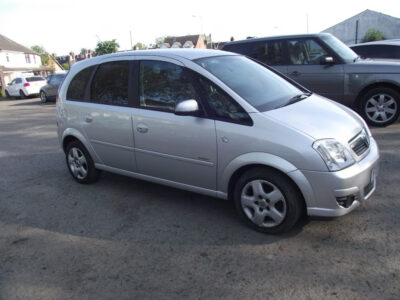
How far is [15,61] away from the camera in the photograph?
4903cm

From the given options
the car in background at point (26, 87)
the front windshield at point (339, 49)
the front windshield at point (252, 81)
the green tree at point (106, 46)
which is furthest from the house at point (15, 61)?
the front windshield at point (252, 81)

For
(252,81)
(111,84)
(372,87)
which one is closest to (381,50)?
(372,87)

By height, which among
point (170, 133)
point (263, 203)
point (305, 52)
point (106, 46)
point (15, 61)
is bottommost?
point (263, 203)

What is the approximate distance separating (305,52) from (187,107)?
190 inches

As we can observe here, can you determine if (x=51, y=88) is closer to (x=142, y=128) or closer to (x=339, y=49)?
(x=339, y=49)

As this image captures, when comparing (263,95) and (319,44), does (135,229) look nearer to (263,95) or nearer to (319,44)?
(263,95)

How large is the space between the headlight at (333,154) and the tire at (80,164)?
316 centimetres

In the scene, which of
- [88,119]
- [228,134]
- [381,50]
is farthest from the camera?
[381,50]

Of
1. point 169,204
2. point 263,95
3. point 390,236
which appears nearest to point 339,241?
point 390,236

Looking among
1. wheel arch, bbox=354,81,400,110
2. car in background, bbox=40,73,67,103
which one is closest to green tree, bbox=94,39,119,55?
car in background, bbox=40,73,67,103

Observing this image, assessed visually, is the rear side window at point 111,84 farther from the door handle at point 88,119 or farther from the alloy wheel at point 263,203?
the alloy wheel at point 263,203

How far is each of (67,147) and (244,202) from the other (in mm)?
2953

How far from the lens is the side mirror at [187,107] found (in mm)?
3498

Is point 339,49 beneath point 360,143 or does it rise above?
above
